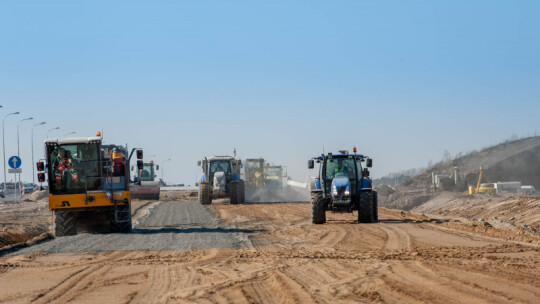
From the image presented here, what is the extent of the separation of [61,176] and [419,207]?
27.8 meters

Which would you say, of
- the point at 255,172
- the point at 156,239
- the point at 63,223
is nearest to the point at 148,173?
the point at 255,172

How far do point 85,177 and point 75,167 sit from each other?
17.1 inches

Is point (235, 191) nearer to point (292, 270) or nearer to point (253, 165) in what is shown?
point (253, 165)

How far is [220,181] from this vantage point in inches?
1740

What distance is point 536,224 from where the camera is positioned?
2541 centimetres

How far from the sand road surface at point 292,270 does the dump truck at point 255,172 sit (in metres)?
38.9

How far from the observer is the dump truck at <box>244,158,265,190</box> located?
6150cm

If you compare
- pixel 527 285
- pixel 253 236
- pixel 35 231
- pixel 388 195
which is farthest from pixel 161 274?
pixel 388 195

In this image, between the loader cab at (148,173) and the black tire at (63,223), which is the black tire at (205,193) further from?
the black tire at (63,223)

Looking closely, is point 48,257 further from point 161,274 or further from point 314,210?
point 314,210

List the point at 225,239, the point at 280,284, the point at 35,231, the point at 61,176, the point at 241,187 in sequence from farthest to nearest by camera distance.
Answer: the point at 241,187
the point at 35,231
the point at 61,176
the point at 225,239
the point at 280,284

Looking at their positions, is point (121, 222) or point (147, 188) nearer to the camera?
point (121, 222)

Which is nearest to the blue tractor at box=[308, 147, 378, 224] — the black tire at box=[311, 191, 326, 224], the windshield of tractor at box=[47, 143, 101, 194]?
the black tire at box=[311, 191, 326, 224]

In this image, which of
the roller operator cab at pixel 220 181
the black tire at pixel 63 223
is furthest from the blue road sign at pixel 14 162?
the black tire at pixel 63 223
